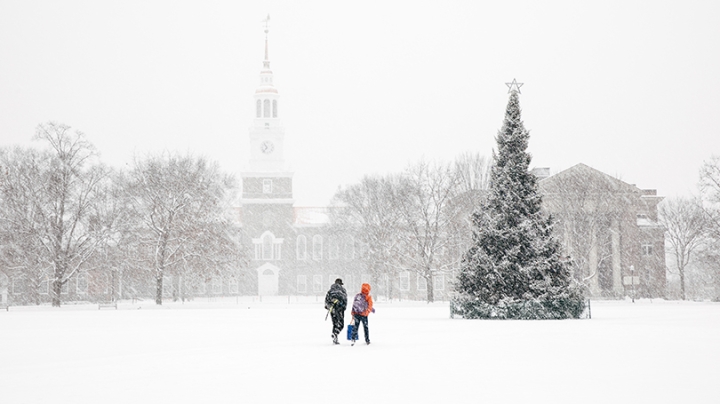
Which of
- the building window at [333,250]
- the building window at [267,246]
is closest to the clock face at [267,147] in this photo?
the building window at [267,246]

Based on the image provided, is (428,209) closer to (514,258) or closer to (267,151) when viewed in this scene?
(514,258)

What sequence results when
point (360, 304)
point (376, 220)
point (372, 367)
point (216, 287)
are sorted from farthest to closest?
point (216, 287), point (376, 220), point (360, 304), point (372, 367)

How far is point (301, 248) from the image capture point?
91875 millimetres

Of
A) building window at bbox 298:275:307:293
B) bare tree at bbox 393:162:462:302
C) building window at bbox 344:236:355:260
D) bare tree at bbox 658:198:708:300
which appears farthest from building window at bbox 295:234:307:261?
bare tree at bbox 658:198:708:300

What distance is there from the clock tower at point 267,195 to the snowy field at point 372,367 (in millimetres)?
63653

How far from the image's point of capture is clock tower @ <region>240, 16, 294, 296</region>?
87812 mm

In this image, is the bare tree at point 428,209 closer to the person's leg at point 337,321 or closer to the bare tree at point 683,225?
the bare tree at point 683,225

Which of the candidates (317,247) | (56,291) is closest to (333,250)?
(317,247)

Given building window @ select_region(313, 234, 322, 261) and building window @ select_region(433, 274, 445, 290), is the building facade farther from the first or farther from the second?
building window @ select_region(313, 234, 322, 261)

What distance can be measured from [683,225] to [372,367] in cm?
6446

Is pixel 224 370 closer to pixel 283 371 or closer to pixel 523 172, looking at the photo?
pixel 283 371

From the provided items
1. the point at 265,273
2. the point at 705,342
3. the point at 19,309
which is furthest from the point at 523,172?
the point at 265,273

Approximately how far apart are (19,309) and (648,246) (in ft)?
176

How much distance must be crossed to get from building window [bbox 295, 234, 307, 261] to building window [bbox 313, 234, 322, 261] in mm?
1031
